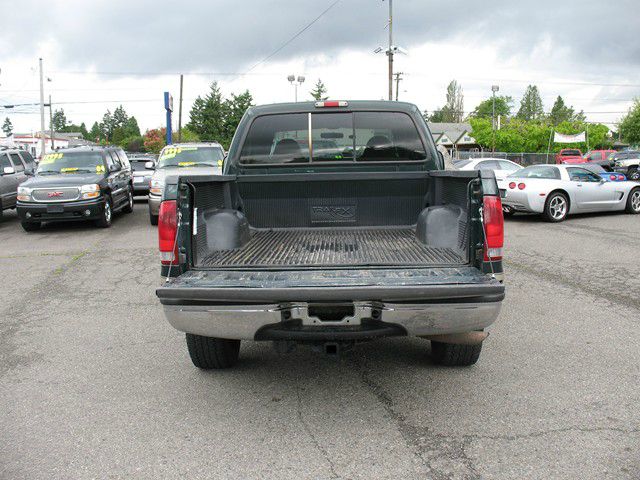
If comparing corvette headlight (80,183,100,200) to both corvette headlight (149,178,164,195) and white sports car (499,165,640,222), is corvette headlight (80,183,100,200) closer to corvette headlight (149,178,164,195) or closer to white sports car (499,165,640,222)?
corvette headlight (149,178,164,195)

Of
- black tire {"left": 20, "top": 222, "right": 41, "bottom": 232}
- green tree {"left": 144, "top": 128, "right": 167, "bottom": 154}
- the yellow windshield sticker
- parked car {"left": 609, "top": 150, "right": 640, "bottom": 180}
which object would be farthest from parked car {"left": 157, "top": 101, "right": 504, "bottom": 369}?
green tree {"left": 144, "top": 128, "right": 167, "bottom": 154}

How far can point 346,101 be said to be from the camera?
5457mm

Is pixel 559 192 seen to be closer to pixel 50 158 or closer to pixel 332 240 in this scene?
pixel 332 240

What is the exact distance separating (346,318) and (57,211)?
35.6ft

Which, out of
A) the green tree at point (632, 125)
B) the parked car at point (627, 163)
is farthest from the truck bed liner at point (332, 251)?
the green tree at point (632, 125)

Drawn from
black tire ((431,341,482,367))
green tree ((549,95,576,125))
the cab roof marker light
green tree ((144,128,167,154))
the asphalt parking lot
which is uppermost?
green tree ((549,95,576,125))

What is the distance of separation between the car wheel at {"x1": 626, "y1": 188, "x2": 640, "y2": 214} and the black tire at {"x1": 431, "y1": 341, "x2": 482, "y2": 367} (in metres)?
12.7

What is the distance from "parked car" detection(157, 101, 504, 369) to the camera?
353 cm

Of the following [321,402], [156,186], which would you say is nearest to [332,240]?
[321,402]

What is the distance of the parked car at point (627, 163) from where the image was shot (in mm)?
34844

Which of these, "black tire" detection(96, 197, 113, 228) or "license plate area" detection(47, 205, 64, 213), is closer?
"license plate area" detection(47, 205, 64, 213)

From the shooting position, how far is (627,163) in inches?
1448

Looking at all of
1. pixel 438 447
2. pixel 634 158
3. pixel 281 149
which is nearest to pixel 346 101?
pixel 281 149

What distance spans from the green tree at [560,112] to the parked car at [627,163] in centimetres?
9303
